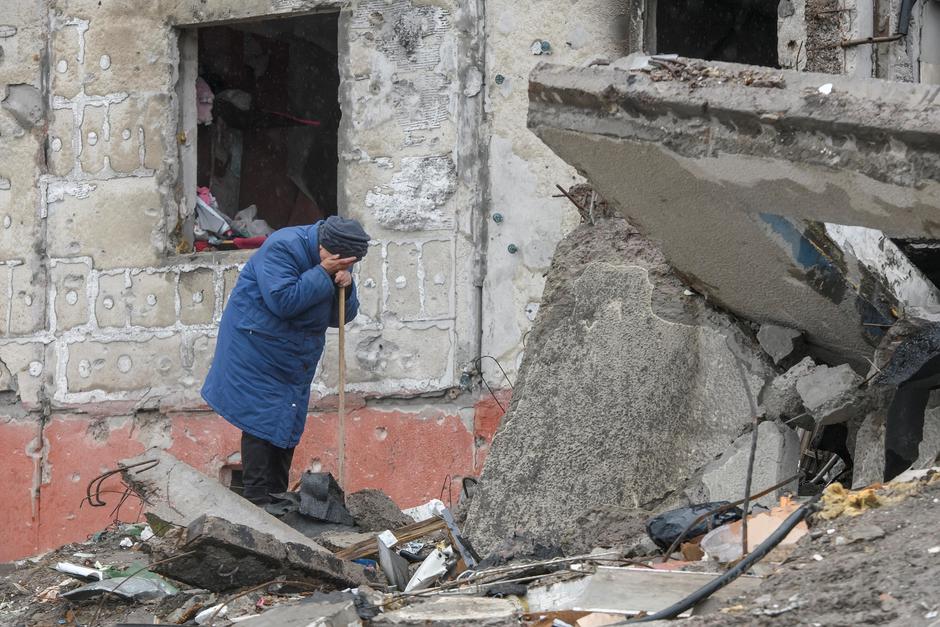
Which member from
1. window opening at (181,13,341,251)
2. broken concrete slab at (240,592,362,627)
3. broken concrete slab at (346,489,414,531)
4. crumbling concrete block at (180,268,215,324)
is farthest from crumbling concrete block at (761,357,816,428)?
window opening at (181,13,341,251)

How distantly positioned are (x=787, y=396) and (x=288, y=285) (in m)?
2.63

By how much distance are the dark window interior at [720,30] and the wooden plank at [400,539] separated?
148 inches

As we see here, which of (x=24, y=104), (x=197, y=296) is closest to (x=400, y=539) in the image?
(x=197, y=296)

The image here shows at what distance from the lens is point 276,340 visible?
6.42m

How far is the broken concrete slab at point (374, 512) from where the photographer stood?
583cm

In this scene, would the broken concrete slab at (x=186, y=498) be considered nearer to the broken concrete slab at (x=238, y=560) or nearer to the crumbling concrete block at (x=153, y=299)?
the broken concrete slab at (x=238, y=560)

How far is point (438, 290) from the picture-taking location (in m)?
7.69

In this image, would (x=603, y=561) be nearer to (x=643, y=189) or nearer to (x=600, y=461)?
(x=600, y=461)

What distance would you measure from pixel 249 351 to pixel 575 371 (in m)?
2.14

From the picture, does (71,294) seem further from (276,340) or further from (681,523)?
(681,523)

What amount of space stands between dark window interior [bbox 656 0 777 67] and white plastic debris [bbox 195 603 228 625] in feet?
15.4

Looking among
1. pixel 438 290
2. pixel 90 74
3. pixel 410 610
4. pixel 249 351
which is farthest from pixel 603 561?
pixel 90 74

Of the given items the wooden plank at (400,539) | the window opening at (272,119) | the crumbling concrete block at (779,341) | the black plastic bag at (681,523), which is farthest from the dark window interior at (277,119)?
the black plastic bag at (681,523)

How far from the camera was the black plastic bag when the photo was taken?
3.93m
